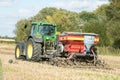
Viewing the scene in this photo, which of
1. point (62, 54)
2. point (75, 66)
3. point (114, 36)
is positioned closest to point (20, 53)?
point (62, 54)

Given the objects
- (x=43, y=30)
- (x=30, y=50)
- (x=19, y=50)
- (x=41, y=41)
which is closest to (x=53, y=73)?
(x=41, y=41)

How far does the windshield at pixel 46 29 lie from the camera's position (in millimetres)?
23703

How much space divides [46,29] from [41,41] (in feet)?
2.99

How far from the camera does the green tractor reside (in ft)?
75.8

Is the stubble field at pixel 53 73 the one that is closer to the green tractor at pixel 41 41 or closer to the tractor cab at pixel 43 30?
the green tractor at pixel 41 41

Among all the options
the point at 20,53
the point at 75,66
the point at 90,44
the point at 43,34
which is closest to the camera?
the point at 75,66

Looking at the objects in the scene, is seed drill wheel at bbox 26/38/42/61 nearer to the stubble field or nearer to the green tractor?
the green tractor

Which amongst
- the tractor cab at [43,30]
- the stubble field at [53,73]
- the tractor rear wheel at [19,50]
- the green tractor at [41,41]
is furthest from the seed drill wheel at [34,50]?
the stubble field at [53,73]

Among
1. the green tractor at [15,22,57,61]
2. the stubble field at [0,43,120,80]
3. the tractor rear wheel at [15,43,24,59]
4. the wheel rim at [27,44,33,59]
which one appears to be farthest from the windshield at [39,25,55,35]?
the stubble field at [0,43,120,80]

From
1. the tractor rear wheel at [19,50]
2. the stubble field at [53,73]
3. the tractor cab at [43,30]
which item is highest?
the tractor cab at [43,30]

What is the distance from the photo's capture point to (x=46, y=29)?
23.8 meters

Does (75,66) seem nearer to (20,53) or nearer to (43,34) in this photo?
(43,34)

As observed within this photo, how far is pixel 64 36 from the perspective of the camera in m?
21.2

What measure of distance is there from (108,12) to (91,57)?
2693 centimetres
